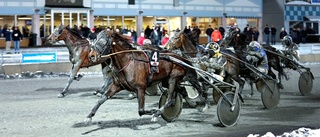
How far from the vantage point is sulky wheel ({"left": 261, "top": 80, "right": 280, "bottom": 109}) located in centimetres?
1282

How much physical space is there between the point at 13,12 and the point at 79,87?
2220 cm

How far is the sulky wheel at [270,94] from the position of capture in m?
12.8

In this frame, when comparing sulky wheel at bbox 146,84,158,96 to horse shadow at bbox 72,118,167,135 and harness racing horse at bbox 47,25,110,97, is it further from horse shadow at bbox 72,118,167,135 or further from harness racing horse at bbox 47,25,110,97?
horse shadow at bbox 72,118,167,135

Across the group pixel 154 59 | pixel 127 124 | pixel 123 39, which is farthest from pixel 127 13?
pixel 154 59

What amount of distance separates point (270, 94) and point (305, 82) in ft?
12.5

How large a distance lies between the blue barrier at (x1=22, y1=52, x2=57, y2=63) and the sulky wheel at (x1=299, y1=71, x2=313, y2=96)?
12.3 metres

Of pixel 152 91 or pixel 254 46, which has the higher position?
pixel 254 46

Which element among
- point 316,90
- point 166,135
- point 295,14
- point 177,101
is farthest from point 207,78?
point 295,14

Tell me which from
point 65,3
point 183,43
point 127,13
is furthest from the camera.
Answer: point 127,13

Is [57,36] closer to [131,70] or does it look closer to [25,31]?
[131,70]

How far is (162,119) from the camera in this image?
1146cm

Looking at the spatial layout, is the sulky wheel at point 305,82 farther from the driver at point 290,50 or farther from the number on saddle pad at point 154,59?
the number on saddle pad at point 154,59

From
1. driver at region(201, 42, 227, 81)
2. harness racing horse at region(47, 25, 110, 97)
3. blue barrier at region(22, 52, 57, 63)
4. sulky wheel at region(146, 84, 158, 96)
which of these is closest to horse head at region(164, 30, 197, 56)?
sulky wheel at region(146, 84, 158, 96)

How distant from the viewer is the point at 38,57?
24.0 m
